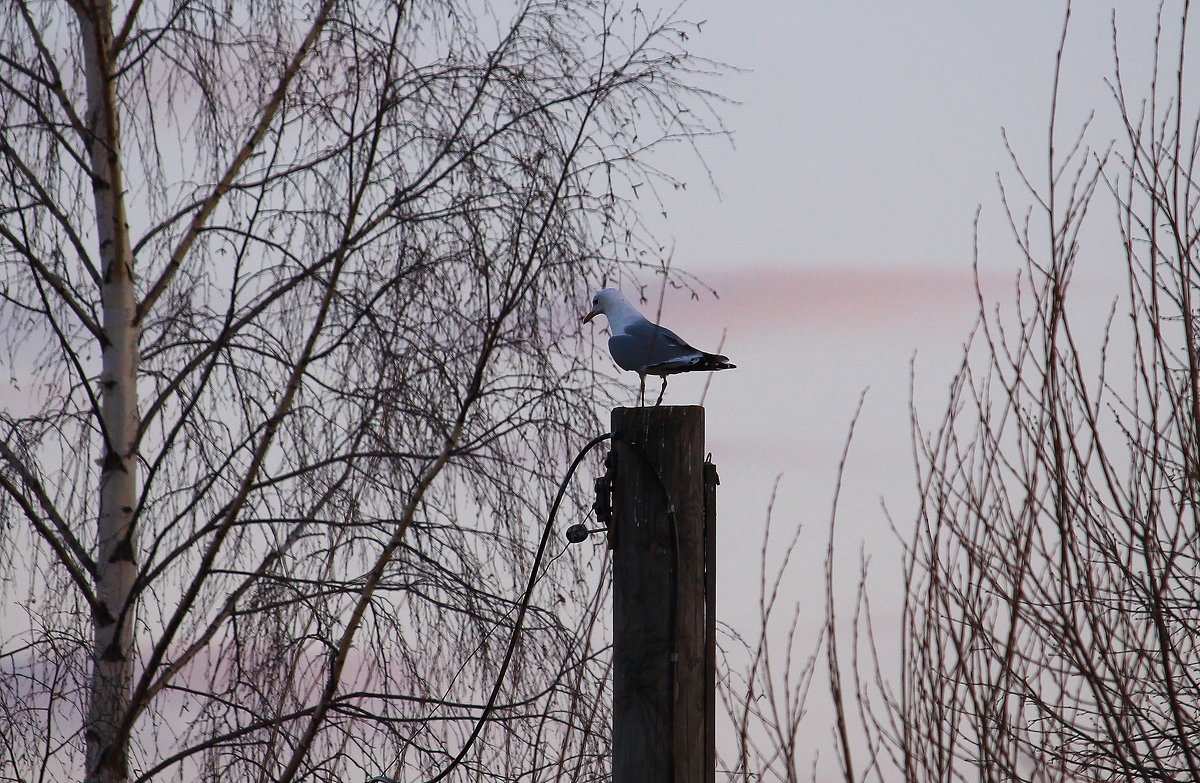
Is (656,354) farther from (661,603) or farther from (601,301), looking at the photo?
(601,301)

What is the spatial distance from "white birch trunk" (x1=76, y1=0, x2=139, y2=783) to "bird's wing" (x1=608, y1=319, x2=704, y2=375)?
2628 millimetres

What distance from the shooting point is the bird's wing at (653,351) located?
3498 millimetres

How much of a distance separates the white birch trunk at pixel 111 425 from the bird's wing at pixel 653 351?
263 centimetres

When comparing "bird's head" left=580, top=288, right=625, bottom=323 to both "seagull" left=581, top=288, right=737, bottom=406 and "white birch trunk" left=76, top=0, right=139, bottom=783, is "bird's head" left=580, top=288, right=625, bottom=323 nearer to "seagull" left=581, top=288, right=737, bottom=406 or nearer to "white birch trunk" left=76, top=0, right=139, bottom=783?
"seagull" left=581, top=288, right=737, bottom=406

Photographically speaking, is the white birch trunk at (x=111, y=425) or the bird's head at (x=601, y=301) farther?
the white birch trunk at (x=111, y=425)

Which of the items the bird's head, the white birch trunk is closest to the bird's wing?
the bird's head

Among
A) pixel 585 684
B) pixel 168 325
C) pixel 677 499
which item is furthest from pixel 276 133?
pixel 677 499

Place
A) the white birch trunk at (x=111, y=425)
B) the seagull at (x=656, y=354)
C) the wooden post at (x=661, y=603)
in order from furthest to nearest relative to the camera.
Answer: the white birch trunk at (x=111, y=425)
the seagull at (x=656, y=354)
the wooden post at (x=661, y=603)

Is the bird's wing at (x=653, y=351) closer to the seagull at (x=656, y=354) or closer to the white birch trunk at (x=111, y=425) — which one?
the seagull at (x=656, y=354)

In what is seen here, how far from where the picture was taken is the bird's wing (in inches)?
138

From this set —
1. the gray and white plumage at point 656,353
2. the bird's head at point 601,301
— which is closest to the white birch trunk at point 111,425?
the bird's head at point 601,301

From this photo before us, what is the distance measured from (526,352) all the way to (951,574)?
6.61ft

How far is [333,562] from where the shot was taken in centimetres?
473

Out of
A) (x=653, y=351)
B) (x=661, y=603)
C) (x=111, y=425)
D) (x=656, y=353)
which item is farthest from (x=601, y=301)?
(x=111, y=425)
